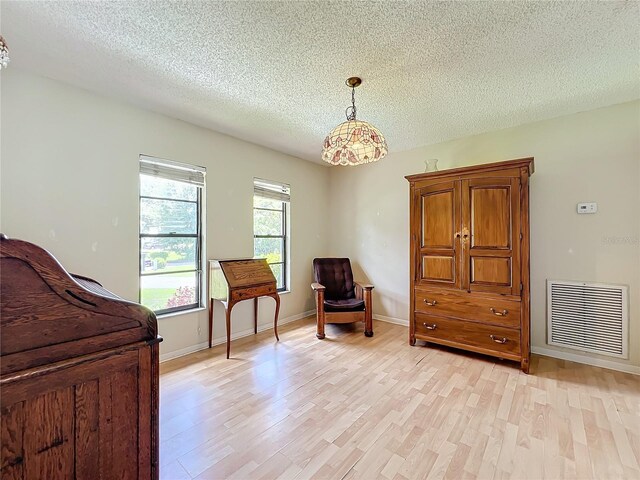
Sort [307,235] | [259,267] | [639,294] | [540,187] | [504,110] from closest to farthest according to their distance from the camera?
[639,294]
[504,110]
[540,187]
[259,267]
[307,235]

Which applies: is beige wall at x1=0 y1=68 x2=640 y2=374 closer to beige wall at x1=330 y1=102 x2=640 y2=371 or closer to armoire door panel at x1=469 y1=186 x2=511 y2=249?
beige wall at x1=330 y1=102 x2=640 y2=371

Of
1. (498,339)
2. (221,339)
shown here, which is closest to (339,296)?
(221,339)

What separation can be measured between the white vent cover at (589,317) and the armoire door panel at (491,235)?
0.74 meters

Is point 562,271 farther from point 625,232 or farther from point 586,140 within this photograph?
point 586,140

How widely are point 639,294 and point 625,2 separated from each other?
245 centimetres

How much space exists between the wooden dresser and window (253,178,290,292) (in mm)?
3039

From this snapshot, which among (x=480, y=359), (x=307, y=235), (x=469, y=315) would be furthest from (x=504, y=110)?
(x=307, y=235)

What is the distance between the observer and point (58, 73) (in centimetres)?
220

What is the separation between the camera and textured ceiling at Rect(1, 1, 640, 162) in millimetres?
1624

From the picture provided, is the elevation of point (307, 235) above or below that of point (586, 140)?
below


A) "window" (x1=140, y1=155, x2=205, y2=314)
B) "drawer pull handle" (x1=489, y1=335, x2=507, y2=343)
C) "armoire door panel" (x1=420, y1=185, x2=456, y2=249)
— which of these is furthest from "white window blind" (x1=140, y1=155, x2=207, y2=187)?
"drawer pull handle" (x1=489, y1=335, x2=507, y2=343)

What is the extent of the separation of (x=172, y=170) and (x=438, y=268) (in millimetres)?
3038

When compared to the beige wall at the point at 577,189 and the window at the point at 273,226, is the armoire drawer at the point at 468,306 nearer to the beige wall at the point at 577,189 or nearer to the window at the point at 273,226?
the beige wall at the point at 577,189

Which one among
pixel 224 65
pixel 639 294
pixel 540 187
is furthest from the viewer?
pixel 540 187
